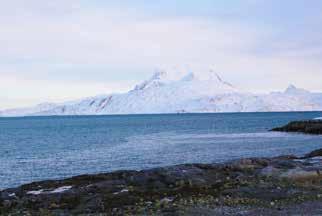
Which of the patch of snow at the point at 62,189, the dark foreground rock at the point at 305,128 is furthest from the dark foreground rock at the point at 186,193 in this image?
the dark foreground rock at the point at 305,128

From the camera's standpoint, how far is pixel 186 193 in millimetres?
26312

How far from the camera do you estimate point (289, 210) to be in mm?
21469

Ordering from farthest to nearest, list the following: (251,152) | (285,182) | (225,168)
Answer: (251,152) → (225,168) → (285,182)

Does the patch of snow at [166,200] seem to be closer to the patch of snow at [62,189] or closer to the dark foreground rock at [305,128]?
the patch of snow at [62,189]

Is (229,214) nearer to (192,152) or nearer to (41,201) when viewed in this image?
(41,201)

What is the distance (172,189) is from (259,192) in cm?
449

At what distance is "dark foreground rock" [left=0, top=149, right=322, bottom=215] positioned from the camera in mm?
22359

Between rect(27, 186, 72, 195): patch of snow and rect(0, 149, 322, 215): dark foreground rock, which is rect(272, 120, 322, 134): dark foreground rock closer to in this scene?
rect(0, 149, 322, 215): dark foreground rock

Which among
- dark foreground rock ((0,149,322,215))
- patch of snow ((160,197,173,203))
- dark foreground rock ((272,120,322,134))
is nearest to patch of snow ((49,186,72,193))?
dark foreground rock ((0,149,322,215))

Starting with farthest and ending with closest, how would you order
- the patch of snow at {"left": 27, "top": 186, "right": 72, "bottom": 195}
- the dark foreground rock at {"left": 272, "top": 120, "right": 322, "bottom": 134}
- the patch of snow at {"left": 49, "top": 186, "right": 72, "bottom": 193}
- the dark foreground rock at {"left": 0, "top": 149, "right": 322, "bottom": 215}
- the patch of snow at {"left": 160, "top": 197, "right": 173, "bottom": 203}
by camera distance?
the dark foreground rock at {"left": 272, "top": 120, "right": 322, "bottom": 134}, the patch of snow at {"left": 49, "top": 186, "right": 72, "bottom": 193}, the patch of snow at {"left": 27, "top": 186, "right": 72, "bottom": 195}, the patch of snow at {"left": 160, "top": 197, "right": 173, "bottom": 203}, the dark foreground rock at {"left": 0, "top": 149, "right": 322, "bottom": 215}

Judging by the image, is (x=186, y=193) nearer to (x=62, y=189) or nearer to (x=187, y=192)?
(x=187, y=192)

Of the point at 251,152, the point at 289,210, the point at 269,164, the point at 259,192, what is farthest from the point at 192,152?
the point at 289,210

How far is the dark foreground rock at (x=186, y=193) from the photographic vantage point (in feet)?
73.4

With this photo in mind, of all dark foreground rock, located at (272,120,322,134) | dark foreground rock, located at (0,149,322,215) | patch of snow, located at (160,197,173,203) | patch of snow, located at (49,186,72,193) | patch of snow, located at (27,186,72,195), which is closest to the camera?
dark foreground rock, located at (0,149,322,215)
